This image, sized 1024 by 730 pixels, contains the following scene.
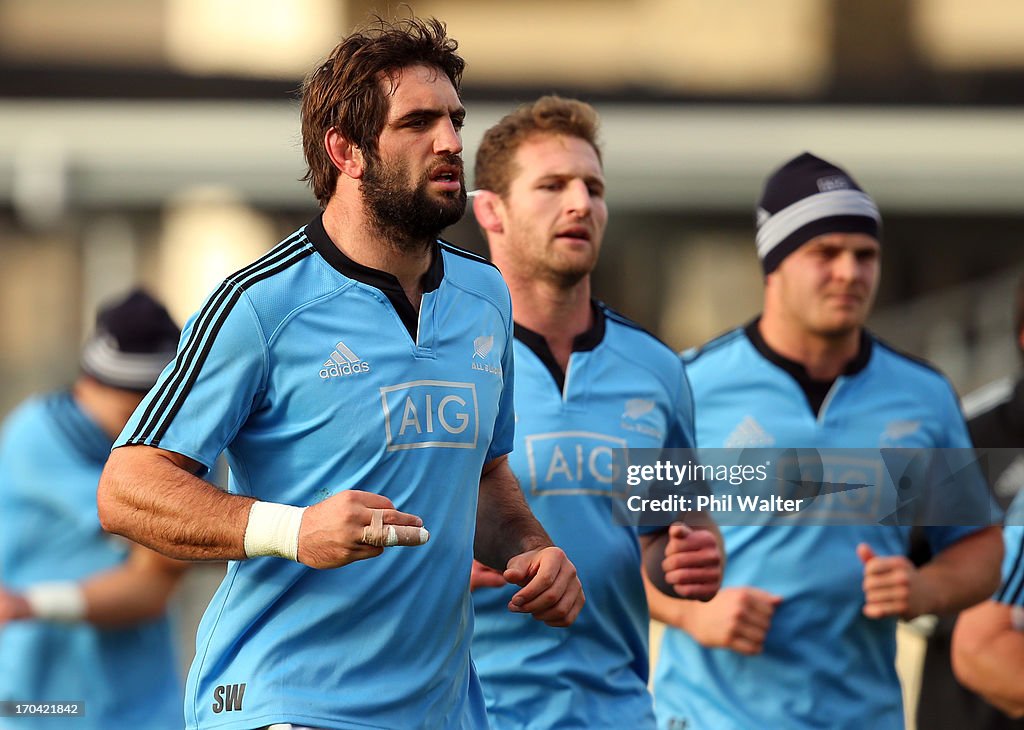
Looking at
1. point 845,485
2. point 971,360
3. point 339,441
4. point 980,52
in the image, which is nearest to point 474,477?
point 339,441

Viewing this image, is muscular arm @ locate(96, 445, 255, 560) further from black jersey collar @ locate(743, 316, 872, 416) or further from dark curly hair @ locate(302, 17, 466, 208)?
black jersey collar @ locate(743, 316, 872, 416)

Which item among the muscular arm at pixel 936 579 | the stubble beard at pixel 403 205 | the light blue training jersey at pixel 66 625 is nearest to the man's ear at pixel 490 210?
the stubble beard at pixel 403 205

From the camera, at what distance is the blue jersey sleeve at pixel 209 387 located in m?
3.47

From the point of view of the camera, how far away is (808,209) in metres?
5.45

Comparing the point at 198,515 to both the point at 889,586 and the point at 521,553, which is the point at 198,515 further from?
the point at 889,586

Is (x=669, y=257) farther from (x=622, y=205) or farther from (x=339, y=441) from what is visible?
(x=339, y=441)

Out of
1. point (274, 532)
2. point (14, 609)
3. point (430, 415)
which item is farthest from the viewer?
point (14, 609)

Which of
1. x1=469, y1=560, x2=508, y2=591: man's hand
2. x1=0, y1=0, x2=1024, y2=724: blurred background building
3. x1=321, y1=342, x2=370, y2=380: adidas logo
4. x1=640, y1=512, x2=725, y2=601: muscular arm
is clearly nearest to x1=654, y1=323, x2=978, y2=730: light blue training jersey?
x1=640, y1=512, x2=725, y2=601: muscular arm

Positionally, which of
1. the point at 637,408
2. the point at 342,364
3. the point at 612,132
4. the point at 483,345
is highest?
the point at 612,132

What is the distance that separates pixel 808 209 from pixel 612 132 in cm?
1387

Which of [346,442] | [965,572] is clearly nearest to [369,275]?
[346,442]

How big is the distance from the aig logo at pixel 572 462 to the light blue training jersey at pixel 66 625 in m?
2.27

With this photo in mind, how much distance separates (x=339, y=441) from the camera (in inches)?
141

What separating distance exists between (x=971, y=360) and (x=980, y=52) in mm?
5556
